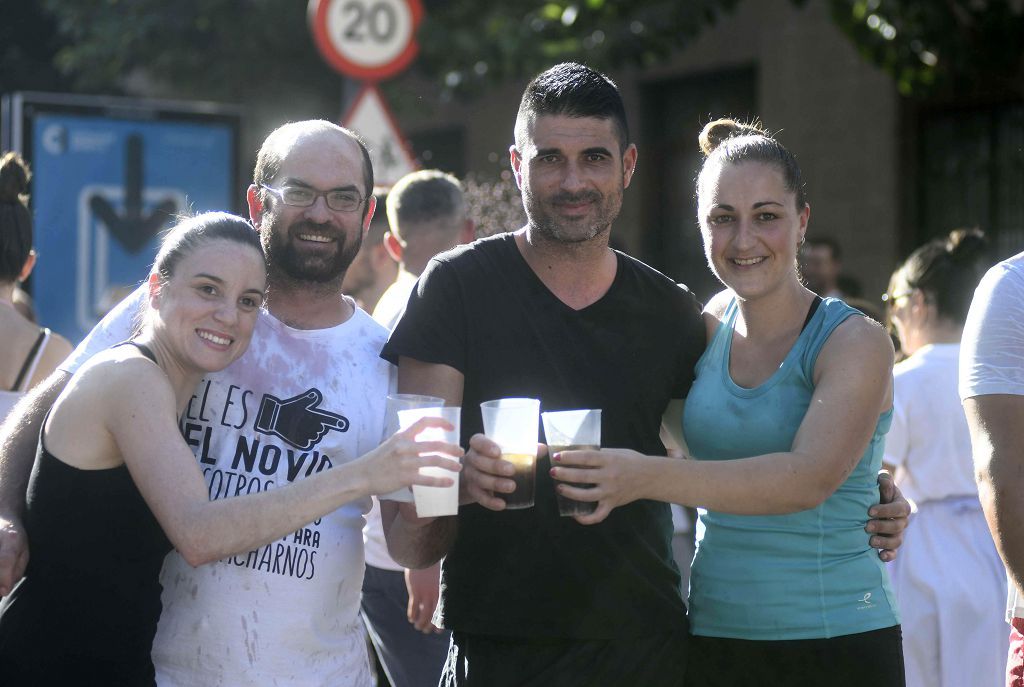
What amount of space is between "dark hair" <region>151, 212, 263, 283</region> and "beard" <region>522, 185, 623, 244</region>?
681mm

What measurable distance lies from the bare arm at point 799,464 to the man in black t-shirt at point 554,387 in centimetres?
34

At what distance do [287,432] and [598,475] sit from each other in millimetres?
803

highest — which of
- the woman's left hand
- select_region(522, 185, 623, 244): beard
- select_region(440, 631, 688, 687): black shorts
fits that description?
select_region(522, 185, 623, 244): beard

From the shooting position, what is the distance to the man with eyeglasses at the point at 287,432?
3.12 m

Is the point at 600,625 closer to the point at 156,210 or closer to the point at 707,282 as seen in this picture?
the point at 156,210

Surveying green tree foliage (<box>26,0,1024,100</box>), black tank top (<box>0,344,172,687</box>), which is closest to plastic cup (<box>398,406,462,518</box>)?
black tank top (<box>0,344,172,687</box>)

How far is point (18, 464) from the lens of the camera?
3121mm

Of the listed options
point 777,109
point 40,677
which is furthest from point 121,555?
point 777,109

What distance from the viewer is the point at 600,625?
3.19 metres

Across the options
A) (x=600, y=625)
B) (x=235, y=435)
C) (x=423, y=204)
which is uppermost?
(x=423, y=204)

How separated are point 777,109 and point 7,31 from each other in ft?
34.6

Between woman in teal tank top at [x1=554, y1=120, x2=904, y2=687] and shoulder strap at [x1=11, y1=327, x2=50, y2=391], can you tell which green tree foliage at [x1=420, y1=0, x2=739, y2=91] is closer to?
shoulder strap at [x1=11, y1=327, x2=50, y2=391]

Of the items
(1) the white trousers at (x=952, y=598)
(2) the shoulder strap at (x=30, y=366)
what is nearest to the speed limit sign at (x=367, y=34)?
(2) the shoulder strap at (x=30, y=366)

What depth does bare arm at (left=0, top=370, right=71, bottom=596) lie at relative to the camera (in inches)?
115
